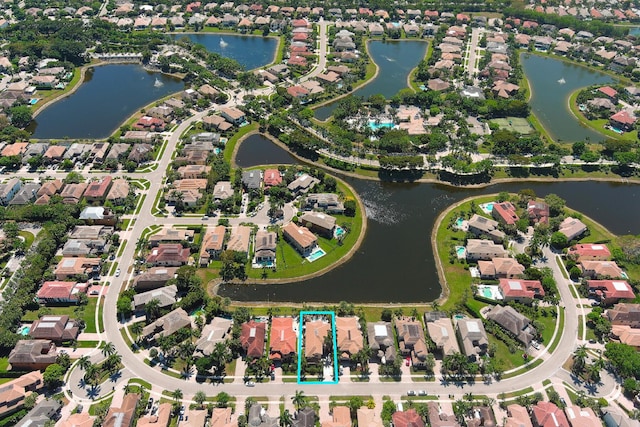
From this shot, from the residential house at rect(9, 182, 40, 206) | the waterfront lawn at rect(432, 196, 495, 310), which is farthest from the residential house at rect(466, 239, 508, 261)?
the residential house at rect(9, 182, 40, 206)

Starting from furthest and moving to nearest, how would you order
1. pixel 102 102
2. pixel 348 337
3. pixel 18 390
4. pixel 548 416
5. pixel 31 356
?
pixel 102 102 < pixel 348 337 < pixel 31 356 < pixel 18 390 < pixel 548 416

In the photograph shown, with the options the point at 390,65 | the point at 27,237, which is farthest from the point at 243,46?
the point at 27,237

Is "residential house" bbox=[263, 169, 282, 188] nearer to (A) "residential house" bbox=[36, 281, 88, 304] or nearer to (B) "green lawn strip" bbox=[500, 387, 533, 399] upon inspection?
(A) "residential house" bbox=[36, 281, 88, 304]

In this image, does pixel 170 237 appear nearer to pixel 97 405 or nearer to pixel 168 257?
pixel 168 257

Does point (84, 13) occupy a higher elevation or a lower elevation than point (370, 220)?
higher

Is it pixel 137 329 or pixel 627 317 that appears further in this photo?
pixel 627 317

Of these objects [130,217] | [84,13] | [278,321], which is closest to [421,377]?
[278,321]

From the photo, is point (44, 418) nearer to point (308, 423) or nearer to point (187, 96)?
point (308, 423)
